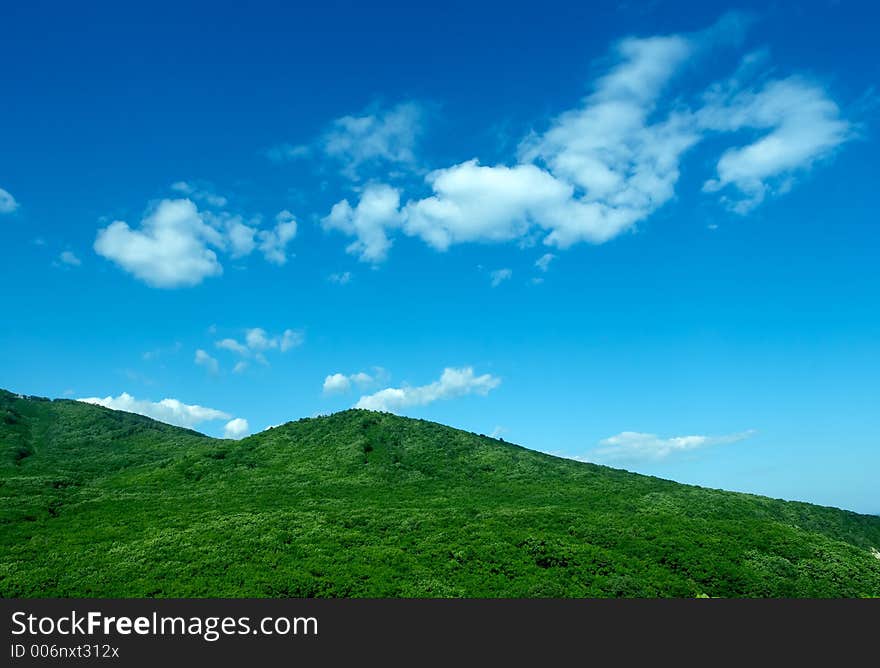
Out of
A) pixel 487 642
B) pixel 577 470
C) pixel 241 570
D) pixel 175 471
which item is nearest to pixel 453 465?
pixel 577 470

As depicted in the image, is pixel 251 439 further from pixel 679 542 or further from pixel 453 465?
pixel 679 542

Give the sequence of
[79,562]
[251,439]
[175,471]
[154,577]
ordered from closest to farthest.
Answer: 1. [154,577]
2. [79,562]
3. [175,471]
4. [251,439]

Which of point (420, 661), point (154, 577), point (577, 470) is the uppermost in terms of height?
point (577, 470)

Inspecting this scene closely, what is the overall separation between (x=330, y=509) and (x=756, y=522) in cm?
4337

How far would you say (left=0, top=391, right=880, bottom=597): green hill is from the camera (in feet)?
128

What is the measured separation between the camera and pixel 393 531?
5016cm

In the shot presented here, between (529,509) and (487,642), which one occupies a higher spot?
(529,509)

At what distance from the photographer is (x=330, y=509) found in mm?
58031

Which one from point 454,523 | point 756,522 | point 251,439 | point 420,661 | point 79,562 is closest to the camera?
point 420,661

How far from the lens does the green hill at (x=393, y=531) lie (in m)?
39.1

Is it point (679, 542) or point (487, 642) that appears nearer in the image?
point (487, 642)

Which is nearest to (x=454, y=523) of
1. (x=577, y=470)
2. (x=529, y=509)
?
(x=529, y=509)

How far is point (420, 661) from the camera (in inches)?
1110

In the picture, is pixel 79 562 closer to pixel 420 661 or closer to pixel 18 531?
pixel 18 531
